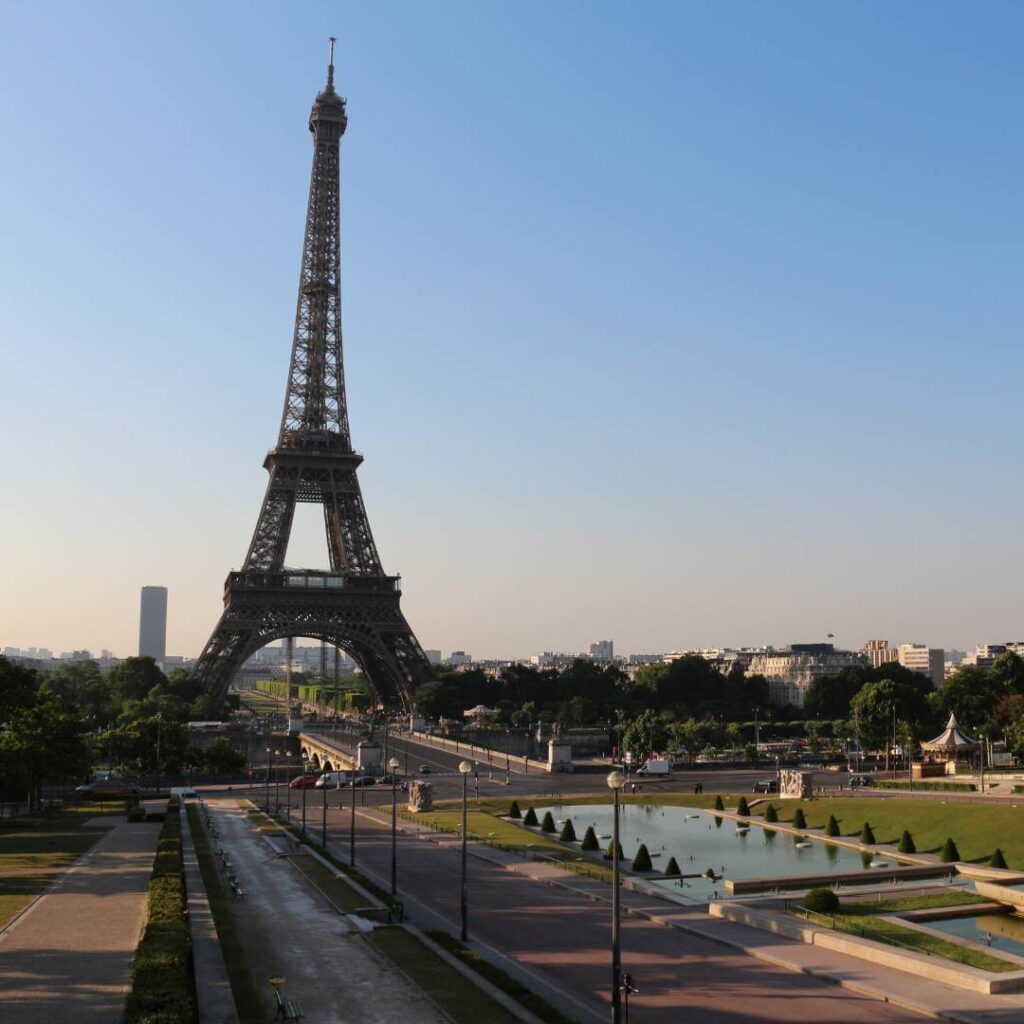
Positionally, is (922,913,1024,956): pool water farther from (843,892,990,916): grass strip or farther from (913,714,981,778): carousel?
(913,714,981,778): carousel

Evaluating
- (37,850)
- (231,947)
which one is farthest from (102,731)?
(231,947)

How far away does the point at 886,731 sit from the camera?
105 m

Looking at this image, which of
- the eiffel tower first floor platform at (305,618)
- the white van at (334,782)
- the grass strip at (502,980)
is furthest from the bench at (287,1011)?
the eiffel tower first floor platform at (305,618)

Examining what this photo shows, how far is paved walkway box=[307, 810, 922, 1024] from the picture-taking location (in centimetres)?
2814

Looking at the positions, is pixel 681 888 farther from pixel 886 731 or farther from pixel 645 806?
pixel 886 731

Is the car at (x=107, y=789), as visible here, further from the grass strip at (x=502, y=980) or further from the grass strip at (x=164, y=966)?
the grass strip at (x=502, y=980)

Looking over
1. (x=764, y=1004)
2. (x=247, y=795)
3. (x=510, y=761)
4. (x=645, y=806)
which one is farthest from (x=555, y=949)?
(x=510, y=761)

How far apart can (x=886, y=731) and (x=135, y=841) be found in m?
69.9

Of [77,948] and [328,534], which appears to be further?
[328,534]

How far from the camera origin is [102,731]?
10969 centimetres

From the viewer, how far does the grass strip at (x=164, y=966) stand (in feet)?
74.1

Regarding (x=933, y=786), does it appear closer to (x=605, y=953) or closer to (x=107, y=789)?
(x=605, y=953)

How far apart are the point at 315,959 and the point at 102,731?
84894mm

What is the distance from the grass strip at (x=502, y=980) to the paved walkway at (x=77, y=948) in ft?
27.5
